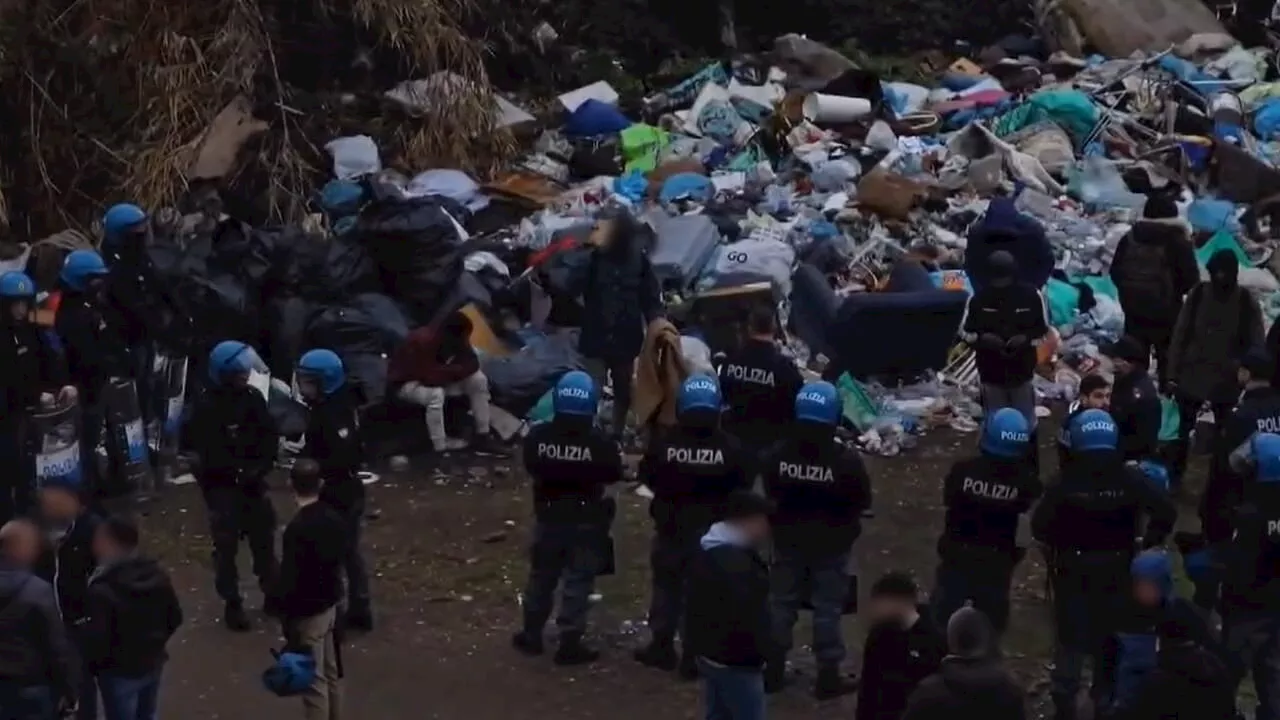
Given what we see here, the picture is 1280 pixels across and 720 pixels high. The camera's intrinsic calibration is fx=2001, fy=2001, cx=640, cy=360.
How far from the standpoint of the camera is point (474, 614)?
433 inches

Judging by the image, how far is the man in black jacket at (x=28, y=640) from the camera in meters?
7.68

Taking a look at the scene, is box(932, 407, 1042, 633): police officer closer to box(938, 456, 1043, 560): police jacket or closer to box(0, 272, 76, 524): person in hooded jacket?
box(938, 456, 1043, 560): police jacket

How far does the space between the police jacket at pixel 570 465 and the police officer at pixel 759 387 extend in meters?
1.02

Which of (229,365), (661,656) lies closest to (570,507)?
(661,656)

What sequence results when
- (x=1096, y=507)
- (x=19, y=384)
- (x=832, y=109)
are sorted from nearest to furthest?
(x=1096, y=507) < (x=19, y=384) < (x=832, y=109)

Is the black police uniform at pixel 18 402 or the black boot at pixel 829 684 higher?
the black police uniform at pixel 18 402

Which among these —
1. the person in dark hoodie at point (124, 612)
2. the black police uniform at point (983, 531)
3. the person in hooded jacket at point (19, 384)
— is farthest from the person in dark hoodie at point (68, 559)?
the black police uniform at point (983, 531)

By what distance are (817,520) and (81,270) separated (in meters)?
4.94

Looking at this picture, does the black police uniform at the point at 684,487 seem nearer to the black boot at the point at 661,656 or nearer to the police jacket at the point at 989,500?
the black boot at the point at 661,656

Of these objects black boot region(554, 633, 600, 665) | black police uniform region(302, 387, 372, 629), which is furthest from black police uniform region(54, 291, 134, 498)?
black boot region(554, 633, 600, 665)

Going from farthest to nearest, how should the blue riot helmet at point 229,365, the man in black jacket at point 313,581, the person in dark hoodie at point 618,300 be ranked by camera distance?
the person in dark hoodie at point 618,300 → the blue riot helmet at point 229,365 → the man in black jacket at point 313,581

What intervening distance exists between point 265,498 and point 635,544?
2.56 m

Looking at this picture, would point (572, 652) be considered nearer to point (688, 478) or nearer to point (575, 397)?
point (688, 478)

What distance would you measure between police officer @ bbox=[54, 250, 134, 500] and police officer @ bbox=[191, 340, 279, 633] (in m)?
1.75
